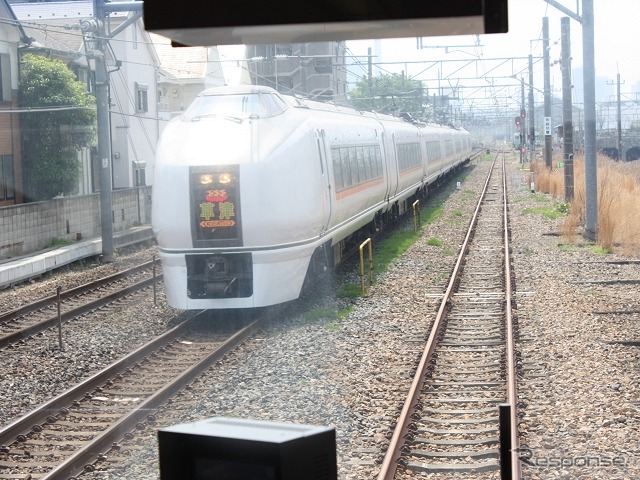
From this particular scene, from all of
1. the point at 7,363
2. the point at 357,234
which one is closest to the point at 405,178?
the point at 357,234

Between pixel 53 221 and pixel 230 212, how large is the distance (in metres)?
10.3

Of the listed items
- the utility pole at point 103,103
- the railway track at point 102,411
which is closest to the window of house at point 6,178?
the utility pole at point 103,103

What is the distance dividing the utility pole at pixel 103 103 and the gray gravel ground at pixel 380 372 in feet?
20.3

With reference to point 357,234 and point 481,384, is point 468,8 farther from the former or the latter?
point 357,234

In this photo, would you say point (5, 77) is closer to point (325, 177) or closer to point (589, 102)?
point (325, 177)

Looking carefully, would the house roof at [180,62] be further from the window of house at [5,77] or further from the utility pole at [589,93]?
the utility pole at [589,93]

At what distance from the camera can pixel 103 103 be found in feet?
58.7

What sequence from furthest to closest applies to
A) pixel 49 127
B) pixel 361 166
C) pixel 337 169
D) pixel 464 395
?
pixel 49 127 < pixel 361 166 < pixel 337 169 < pixel 464 395

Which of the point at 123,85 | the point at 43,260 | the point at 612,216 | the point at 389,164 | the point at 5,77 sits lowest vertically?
the point at 43,260

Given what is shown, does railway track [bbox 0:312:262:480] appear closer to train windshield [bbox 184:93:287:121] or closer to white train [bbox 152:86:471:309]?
white train [bbox 152:86:471:309]

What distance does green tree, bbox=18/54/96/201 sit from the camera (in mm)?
22266

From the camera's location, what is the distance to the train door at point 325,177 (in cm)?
1175

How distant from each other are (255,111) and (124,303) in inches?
153

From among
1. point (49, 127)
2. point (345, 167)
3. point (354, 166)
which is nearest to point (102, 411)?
point (345, 167)
